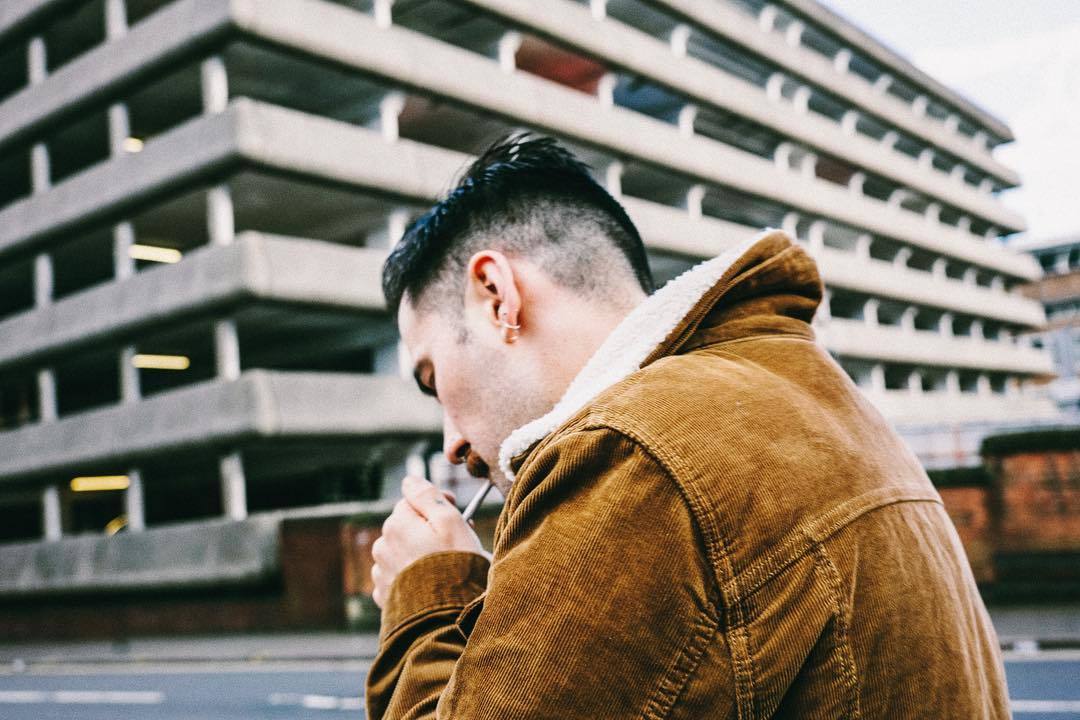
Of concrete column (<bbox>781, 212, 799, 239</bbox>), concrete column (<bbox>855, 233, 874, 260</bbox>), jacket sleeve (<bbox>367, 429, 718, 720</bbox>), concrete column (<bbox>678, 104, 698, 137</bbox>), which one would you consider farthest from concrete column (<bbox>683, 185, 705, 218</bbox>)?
jacket sleeve (<bbox>367, 429, 718, 720</bbox>)

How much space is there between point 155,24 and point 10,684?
13655mm

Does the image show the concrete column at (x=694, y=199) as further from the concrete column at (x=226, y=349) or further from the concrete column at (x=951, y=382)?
the concrete column at (x=951, y=382)

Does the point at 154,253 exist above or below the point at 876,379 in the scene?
above

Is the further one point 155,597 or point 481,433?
point 155,597

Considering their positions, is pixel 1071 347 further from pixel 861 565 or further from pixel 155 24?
pixel 861 565

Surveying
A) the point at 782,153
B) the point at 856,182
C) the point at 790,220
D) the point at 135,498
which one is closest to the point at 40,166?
the point at 135,498

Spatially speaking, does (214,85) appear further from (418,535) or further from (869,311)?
(869,311)

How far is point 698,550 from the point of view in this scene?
96 cm

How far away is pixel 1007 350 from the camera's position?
158ft

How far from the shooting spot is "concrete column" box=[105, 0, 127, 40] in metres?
21.4

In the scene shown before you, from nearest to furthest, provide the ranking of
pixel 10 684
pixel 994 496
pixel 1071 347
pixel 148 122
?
pixel 994 496 < pixel 10 684 < pixel 148 122 < pixel 1071 347

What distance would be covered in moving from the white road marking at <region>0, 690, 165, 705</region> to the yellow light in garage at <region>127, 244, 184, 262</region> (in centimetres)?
1318

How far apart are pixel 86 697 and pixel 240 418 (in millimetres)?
7252

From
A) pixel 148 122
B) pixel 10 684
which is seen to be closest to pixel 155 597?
pixel 10 684
